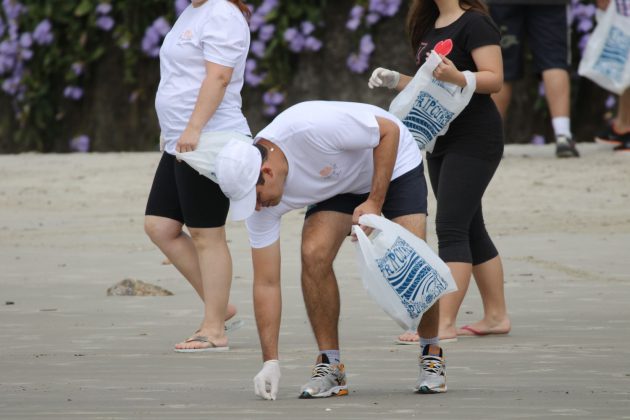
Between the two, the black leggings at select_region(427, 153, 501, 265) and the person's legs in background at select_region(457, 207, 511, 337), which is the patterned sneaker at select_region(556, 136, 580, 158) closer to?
the person's legs in background at select_region(457, 207, 511, 337)

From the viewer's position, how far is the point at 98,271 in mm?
8773

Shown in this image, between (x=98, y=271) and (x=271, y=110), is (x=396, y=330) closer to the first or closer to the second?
(x=98, y=271)

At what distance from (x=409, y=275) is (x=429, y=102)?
3.90 feet

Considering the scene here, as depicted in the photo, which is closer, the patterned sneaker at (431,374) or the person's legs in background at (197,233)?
the patterned sneaker at (431,374)

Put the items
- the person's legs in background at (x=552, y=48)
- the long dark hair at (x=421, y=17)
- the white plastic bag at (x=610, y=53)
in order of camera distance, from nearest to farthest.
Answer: the long dark hair at (x=421, y=17) < the person's legs in background at (x=552, y=48) < the white plastic bag at (x=610, y=53)

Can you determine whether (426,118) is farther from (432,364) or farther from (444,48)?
(432,364)

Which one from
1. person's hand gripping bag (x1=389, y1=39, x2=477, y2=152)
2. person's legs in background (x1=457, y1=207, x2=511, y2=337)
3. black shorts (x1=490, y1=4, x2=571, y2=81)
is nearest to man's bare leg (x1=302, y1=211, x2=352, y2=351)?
person's hand gripping bag (x1=389, y1=39, x2=477, y2=152)

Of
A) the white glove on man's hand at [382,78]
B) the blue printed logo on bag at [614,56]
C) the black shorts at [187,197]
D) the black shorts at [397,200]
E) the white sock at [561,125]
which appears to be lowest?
the white sock at [561,125]

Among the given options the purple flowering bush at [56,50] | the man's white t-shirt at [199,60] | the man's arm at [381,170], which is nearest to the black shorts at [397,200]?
the man's arm at [381,170]

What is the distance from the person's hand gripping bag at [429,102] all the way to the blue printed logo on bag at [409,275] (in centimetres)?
112

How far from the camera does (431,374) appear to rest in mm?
5219

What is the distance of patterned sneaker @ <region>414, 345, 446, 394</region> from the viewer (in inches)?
205

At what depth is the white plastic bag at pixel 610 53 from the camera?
11.1m

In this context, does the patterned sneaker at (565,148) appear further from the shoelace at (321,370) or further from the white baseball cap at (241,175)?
the white baseball cap at (241,175)
